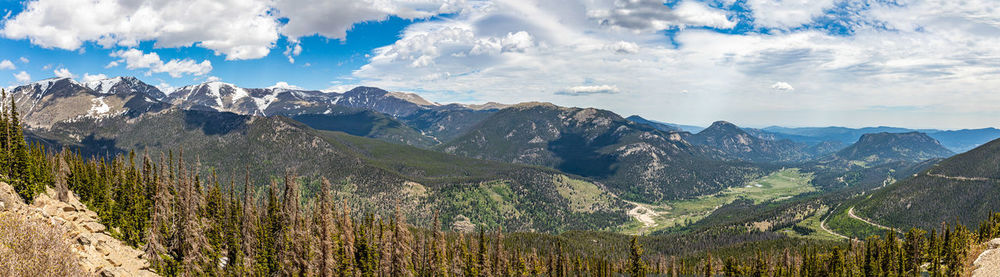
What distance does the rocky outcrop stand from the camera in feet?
177

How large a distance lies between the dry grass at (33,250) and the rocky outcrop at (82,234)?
3174mm

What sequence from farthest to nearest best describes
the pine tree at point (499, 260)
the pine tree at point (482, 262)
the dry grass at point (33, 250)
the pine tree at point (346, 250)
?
the pine tree at point (499, 260) < the pine tree at point (482, 262) < the pine tree at point (346, 250) < the dry grass at point (33, 250)

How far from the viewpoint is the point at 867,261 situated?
495 ft

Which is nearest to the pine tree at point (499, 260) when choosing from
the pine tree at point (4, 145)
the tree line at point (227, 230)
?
the tree line at point (227, 230)

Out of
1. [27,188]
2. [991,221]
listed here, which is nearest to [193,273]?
[27,188]

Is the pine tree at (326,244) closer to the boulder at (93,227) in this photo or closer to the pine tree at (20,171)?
the boulder at (93,227)

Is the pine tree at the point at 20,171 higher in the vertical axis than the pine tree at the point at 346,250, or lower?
higher

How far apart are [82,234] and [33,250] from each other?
75.1 ft

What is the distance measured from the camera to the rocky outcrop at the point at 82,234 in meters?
54.0

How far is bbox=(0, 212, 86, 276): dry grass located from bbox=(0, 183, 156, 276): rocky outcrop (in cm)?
317

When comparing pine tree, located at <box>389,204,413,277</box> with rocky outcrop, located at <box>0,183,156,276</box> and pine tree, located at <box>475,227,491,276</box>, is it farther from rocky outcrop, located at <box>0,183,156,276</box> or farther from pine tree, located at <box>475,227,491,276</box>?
rocky outcrop, located at <box>0,183,156,276</box>

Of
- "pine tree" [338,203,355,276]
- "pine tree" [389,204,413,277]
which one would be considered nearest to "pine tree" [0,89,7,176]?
"pine tree" [338,203,355,276]

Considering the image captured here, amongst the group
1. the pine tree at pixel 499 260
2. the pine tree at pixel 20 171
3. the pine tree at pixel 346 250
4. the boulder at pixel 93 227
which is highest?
the pine tree at pixel 20 171

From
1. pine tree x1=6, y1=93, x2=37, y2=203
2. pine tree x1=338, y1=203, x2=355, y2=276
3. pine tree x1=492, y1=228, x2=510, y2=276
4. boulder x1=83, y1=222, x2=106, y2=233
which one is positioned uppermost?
pine tree x1=6, y1=93, x2=37, y2=203
